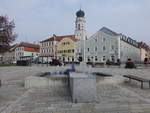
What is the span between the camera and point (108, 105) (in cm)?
586

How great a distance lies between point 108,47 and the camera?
58500 millimetres

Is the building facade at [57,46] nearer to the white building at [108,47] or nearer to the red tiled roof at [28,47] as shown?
the white building at [108,47]

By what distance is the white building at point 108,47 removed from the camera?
185ft

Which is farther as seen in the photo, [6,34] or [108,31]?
[108,31]

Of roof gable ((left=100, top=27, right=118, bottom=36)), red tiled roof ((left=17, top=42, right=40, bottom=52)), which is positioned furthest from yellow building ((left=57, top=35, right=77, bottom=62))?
red tiled roof ((left=17, top=42, right=40, bottom=52))

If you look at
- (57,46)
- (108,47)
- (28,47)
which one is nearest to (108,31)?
(108,47)

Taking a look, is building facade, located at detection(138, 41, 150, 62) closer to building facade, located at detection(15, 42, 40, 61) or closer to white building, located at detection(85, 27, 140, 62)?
white building, located at detection(85, 27, 140, 62)

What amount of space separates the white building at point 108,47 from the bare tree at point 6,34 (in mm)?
33310

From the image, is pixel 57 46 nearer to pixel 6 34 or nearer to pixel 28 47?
pixel 28 47

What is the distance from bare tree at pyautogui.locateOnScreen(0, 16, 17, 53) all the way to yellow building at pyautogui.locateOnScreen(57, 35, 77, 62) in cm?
3653

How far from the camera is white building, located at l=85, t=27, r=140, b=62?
5653 cm

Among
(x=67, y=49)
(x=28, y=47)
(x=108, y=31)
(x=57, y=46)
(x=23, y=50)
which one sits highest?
(x=108, y=31)

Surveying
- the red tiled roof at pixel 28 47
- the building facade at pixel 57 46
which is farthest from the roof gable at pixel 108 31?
the red tiled roof at pixel 28 47

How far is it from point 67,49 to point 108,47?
1704 centimetres
